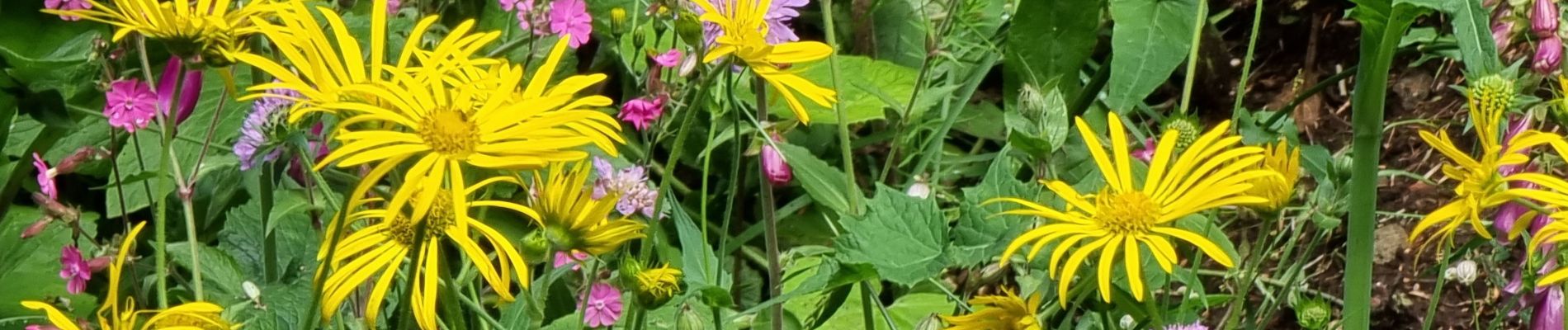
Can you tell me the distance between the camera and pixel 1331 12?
1444mm

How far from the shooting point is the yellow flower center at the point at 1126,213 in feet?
1.99

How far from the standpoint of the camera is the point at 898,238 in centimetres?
69

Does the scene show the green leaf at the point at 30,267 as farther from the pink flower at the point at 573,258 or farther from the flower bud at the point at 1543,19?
the flower bud at the point at 1543,19

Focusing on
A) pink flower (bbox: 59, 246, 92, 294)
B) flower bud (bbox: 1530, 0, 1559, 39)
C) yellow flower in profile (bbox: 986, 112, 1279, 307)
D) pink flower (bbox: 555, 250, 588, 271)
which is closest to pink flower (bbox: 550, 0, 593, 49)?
pink flower (bbox: 555, 250, 588, 271)

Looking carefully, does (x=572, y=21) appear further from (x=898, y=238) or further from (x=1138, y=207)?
(x=1138, y=207)

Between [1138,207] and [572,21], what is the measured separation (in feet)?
1.70

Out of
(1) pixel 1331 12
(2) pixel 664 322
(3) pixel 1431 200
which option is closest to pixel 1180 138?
(2) pixel 664 322

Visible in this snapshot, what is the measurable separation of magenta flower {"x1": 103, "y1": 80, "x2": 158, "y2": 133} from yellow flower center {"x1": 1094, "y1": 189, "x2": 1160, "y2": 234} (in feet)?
1.95

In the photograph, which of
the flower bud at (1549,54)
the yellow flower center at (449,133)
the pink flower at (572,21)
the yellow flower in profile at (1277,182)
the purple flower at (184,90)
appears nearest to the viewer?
the yellow flower center at (449,133)

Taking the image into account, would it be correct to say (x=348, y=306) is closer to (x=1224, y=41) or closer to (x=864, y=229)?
(x=864, y=229)

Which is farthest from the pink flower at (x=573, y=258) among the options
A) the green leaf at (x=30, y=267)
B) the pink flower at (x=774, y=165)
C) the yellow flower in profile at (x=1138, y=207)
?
the green leaf at (x=30, y=267)

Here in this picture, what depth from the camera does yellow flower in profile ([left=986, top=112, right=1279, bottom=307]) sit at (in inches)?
22.9

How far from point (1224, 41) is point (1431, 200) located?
14.7 inches

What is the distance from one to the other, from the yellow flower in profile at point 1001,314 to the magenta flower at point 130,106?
20.8 inches
